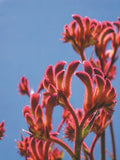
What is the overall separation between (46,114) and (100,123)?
0.23 metres

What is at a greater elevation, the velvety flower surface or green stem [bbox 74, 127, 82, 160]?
the velvety flower surface

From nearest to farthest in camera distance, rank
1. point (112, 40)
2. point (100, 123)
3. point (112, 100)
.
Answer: point (112, 100) < point (100, 123) < point (112, 40)

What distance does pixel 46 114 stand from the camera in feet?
1.89

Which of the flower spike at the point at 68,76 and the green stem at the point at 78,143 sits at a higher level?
the flower spike at the point at 68,76

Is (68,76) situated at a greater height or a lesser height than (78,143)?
greater

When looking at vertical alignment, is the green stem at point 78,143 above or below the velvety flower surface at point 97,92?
below

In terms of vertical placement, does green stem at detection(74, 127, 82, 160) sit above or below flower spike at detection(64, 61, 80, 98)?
below

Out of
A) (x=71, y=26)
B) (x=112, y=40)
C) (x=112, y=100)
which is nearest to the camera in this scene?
(x=112, y=100)

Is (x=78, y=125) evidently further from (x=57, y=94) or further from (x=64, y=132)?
(x=64, y=132)

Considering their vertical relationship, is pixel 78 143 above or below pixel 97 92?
below

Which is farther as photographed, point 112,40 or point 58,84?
point 112,40

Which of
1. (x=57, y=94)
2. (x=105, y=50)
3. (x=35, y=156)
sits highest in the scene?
(x=105, y=50)

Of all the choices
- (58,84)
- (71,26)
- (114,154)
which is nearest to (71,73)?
(58,84)

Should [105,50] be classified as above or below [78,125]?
above
